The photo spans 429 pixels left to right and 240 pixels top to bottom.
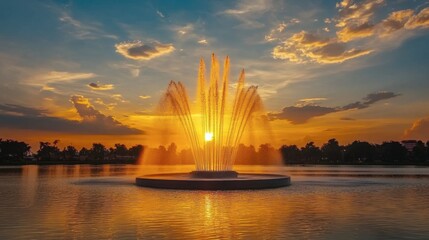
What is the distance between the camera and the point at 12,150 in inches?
6565

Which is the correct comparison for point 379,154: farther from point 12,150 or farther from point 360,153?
point 12,150

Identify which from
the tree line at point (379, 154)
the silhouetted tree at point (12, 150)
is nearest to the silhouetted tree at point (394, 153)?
the tree line at point (379, 154)

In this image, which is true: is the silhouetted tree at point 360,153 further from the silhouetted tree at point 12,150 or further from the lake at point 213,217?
the lake at point 213,217

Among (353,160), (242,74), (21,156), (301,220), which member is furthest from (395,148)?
(301,220)

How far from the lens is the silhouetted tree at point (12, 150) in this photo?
16475 cm

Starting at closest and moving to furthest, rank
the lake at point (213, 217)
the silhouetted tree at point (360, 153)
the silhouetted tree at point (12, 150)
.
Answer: the lake at point (213, 217) < the silhouetted tree at point (12, 150) < the silhouetted tree at point (360, 153)

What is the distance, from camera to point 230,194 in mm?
28875

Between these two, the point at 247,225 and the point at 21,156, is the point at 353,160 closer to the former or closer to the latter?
the point at 21,156

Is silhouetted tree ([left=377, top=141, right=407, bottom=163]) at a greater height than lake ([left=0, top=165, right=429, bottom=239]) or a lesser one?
greater

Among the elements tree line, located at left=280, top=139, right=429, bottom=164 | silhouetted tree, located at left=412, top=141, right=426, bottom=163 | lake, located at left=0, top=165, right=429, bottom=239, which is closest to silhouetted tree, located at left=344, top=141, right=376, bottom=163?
tree line, located at left=280, top=139, right=429, bottom=164

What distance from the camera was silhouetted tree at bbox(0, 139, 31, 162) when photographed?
164750 millimetres

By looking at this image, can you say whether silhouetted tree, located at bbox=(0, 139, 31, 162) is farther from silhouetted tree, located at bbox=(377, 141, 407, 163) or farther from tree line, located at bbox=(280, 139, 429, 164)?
silhouetted tree, located at bbox=(377, 141, 407, 163)

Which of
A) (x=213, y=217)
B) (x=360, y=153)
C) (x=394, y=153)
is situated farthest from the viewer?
(x=360, y=153)

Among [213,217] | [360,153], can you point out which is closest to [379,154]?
[360,153]
